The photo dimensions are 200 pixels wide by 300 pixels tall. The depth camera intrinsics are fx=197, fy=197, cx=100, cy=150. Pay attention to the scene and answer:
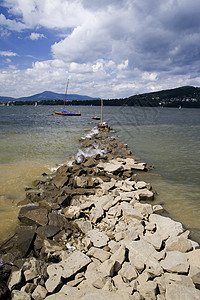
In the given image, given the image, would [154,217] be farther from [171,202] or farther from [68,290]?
[68,290]

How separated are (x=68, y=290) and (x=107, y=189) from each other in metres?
5.40

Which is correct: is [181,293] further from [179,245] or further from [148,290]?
[179,245]

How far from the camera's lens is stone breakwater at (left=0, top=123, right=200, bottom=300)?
13.9ft

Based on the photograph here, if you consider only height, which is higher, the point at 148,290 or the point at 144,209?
the point at 144,209

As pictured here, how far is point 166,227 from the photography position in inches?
251

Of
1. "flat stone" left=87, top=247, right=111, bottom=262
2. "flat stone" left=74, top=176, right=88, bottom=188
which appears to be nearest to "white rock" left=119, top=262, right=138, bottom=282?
"flat stone" left=87, top=247, right=111, bottom=262

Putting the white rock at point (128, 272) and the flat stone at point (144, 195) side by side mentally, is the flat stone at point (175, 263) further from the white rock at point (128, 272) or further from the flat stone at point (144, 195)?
the flat stone at point (144, 195)

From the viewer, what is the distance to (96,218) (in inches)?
273

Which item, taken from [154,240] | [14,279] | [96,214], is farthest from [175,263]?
[14,279]

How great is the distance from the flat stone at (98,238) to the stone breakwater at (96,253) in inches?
1.1

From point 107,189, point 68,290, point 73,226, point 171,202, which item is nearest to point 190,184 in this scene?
point 171,202

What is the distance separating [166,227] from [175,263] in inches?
67.4

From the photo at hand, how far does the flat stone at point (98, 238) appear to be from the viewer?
18.5 ft

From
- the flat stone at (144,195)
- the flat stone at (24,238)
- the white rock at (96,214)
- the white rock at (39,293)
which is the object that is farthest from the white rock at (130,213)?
the white rock at (39,293)
